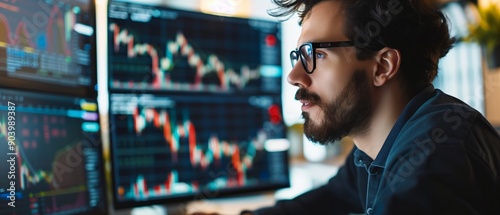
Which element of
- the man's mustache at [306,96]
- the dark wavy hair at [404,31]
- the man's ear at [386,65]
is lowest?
the man's mustache at [306,96]

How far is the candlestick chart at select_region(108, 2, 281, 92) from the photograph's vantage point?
1204mm

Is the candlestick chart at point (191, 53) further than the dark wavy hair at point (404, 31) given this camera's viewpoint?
Yes

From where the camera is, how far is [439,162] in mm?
705

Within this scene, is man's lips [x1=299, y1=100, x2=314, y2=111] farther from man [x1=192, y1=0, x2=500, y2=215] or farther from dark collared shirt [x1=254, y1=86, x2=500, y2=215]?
dark collared shirt [x1=254, y1=86, x2=500, y2=215]

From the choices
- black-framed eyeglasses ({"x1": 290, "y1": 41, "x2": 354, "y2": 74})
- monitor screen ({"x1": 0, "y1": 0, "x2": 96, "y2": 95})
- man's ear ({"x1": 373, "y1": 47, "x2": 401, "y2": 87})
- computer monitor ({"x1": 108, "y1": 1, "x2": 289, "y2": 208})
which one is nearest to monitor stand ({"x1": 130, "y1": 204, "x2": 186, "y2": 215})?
computer monitor ({"x1": 108, "y1": 1, "x2": 289, "y2": 208})

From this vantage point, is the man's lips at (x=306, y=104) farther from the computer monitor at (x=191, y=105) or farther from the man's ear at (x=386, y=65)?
the computer monitor at (x=191, y=105)

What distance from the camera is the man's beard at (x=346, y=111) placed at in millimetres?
1024

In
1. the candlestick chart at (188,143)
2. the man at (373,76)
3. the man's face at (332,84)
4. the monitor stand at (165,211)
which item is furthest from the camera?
the monitor stand at (165,211)

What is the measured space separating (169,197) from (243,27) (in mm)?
594

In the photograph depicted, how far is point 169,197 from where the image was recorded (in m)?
1.24

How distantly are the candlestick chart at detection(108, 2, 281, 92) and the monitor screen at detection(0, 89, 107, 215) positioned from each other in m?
0.19

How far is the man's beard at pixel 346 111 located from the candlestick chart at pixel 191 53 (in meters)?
0.37

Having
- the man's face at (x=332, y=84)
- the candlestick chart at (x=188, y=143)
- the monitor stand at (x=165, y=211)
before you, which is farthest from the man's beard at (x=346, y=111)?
the monitor stand at (x=165, y=211)

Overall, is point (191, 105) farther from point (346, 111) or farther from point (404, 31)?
point (404, 31)
